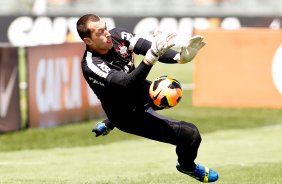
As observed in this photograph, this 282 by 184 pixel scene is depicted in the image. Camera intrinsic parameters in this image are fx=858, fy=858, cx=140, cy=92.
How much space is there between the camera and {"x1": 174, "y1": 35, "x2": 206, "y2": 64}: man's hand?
954 cm

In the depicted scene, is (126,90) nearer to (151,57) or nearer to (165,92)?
(165,92)

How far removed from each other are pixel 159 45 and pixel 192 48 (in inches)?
22.4

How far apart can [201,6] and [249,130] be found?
20995mm

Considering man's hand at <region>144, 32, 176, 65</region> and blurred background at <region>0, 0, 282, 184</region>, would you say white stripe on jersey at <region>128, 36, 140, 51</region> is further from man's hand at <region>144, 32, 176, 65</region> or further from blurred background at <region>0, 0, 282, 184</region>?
blurred background at <region>0, 0, 282, 184</region>

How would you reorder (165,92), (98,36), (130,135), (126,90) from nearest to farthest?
(165,92) < (126,90) < (98,36) < (130,135)

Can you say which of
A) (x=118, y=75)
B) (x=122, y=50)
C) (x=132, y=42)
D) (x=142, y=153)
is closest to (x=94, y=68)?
(x=118, y=75)

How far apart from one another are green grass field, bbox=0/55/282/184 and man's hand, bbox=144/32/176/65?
264 centimetres

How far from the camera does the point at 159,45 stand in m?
9.25

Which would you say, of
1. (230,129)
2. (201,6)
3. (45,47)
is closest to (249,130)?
(230,129)

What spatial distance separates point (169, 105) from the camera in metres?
9.66

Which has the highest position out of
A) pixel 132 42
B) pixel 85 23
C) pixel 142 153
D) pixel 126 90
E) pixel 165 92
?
pixel 85 23

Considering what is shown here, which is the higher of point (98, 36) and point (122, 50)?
point (98, 36)

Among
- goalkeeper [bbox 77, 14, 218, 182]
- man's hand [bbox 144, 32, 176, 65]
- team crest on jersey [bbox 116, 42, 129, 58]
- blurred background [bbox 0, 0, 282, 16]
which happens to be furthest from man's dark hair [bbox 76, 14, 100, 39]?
blurred background [bbox 0, 0, 282, 16]

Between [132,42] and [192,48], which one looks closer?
[192,48]
